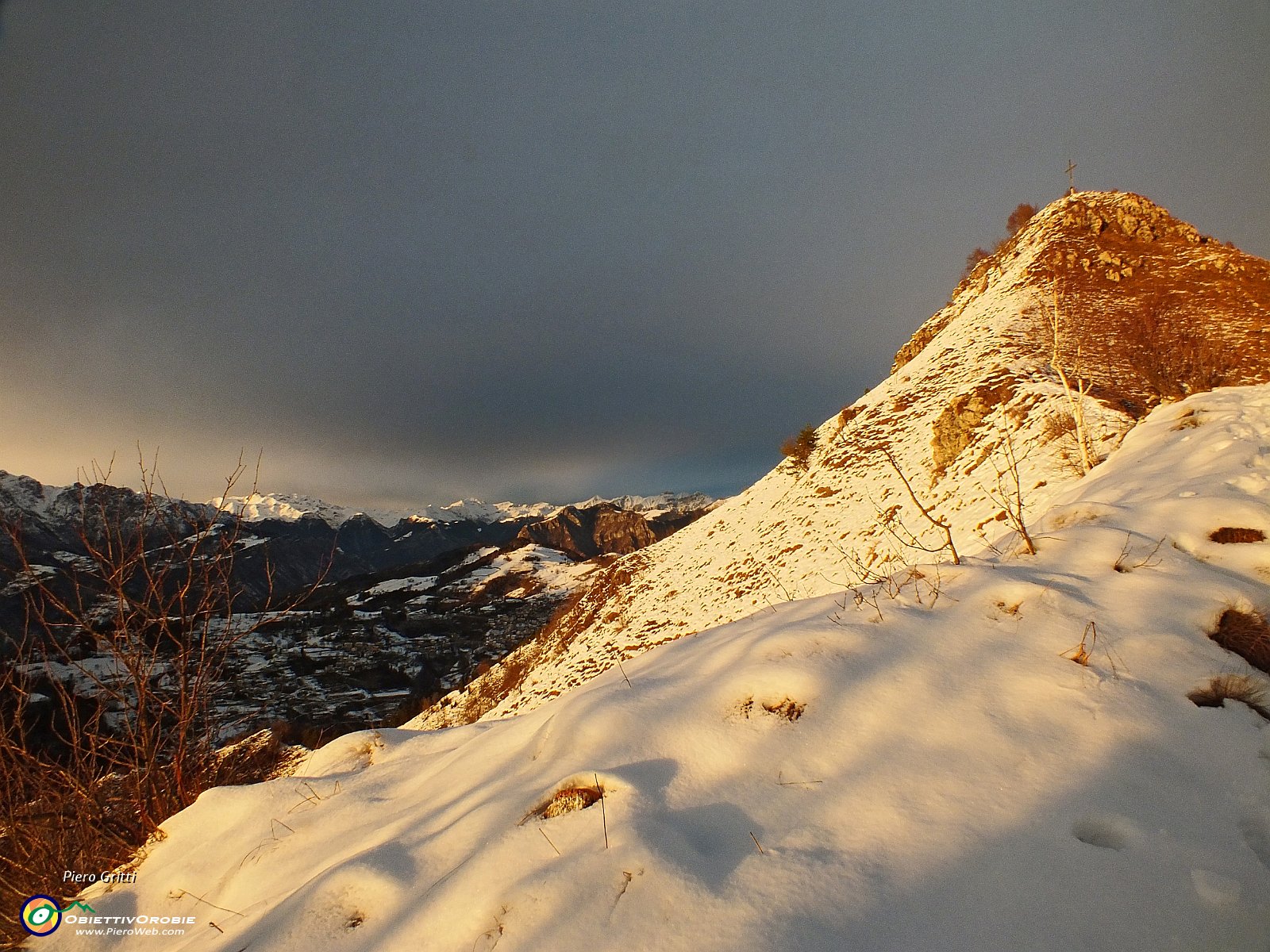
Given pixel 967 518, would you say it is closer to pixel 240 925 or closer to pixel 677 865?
pixel 677 865

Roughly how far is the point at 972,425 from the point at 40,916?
17.1 metres

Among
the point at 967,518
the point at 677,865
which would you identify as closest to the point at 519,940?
the point at 677,865

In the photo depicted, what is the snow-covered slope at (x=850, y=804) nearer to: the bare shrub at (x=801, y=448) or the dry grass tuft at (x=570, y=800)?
the dry grass tuft at (x=570, y=800)

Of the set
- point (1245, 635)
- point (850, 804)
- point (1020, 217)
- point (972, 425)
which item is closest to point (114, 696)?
point (850, 804)

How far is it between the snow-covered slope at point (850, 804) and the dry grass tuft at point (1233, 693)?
0.22 feet

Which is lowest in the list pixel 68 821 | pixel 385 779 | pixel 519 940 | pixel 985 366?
pixel 68 821

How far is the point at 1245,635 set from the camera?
7.84 feet

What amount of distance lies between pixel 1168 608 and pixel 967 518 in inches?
337

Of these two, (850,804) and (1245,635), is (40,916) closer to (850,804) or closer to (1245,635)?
(850,804)

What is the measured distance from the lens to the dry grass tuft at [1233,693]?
2037 mm

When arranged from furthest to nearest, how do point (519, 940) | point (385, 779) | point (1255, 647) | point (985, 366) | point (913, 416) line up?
point (913, 416)
point (985, 366)
point (385, 779)
point (1255, 647)
point (519, 940)

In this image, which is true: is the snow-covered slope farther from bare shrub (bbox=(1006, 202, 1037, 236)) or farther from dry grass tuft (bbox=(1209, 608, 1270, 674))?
bare shrub (bbox=(1006, 202, 1037, 236))

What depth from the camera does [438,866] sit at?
2121 mm

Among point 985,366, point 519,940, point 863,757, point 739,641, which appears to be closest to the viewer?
point 519,940
